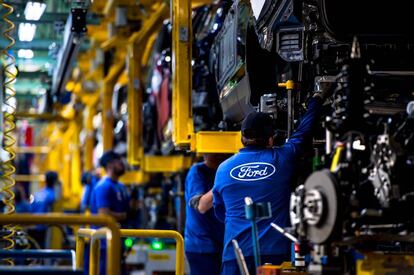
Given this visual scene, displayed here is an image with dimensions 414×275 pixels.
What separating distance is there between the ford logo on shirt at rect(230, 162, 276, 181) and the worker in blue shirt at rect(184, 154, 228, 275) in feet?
6.14

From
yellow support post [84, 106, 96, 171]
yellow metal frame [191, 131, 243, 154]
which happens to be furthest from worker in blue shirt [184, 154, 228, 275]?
yellow support post [84, 106, 96, 171]

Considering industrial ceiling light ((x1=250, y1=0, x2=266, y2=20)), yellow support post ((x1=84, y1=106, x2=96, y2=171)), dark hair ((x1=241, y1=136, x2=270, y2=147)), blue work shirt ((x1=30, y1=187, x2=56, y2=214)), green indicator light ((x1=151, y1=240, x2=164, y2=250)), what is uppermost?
industrial ceiling light ((x1=250, y1=0, x2=266, y2=20))

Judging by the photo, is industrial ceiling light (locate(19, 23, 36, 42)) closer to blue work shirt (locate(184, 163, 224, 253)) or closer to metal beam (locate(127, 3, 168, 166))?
metal beam (locate(127, 3, 168, 166))

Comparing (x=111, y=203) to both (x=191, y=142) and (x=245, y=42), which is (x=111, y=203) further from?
(x=245, y=42)

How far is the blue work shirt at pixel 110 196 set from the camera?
12461 mm

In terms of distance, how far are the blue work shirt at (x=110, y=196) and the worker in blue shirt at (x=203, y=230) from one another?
11.2 ft

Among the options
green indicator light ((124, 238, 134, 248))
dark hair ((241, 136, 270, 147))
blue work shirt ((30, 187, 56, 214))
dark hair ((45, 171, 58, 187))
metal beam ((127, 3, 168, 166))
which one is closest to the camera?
dark hair ((241, 136, 270, 147))

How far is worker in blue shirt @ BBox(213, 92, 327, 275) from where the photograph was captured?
6934 millimetres

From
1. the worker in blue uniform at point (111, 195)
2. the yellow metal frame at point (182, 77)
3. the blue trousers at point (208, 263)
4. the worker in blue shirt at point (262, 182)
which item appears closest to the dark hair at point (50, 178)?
the worker in blue uniform at point (111, 195)

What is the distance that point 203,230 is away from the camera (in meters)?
9.05

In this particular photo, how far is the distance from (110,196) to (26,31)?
225 centimetres

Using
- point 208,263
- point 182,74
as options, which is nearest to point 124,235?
point 208,263

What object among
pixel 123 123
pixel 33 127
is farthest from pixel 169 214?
pixel 33 127

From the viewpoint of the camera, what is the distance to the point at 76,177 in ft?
74.3
